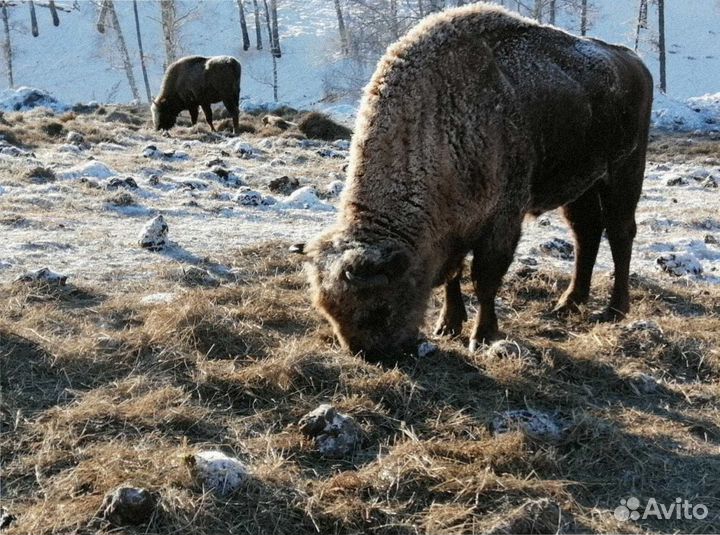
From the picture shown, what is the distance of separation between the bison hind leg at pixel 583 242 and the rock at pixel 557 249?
3.28 ft

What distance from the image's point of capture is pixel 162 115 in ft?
70.5

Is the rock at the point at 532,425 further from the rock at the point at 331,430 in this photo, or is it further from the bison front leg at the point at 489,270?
the bison front leg at the point at 489,270

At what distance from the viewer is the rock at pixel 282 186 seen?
→ 398 inches

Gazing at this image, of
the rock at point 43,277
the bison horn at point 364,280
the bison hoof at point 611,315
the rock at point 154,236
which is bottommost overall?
the bison hoof at point 611,315

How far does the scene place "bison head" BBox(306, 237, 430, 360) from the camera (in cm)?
384

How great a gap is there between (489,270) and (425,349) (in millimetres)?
721

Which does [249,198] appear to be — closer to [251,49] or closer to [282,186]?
[282,186]

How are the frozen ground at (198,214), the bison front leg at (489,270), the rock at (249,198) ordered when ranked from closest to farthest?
1. the bison front leg at (489,270)
2. the frozen ground at (198,214)
3. the rock at (249,198)

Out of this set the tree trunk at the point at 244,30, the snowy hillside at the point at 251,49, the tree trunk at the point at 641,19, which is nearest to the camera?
the tree trunk at the point at 641,19

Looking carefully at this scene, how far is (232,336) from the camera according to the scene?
4316 millimetres

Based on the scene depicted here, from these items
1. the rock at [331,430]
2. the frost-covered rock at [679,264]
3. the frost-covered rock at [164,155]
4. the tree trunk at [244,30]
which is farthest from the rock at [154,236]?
the tree trunk at [244,30]

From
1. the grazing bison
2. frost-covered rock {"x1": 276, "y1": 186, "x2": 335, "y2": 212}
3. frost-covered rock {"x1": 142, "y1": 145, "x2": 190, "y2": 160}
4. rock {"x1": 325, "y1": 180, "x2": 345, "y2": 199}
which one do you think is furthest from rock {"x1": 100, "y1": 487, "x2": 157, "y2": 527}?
the grazing bison

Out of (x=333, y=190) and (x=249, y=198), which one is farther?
(x=333, y=190)

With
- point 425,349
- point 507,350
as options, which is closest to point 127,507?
point 425,349
